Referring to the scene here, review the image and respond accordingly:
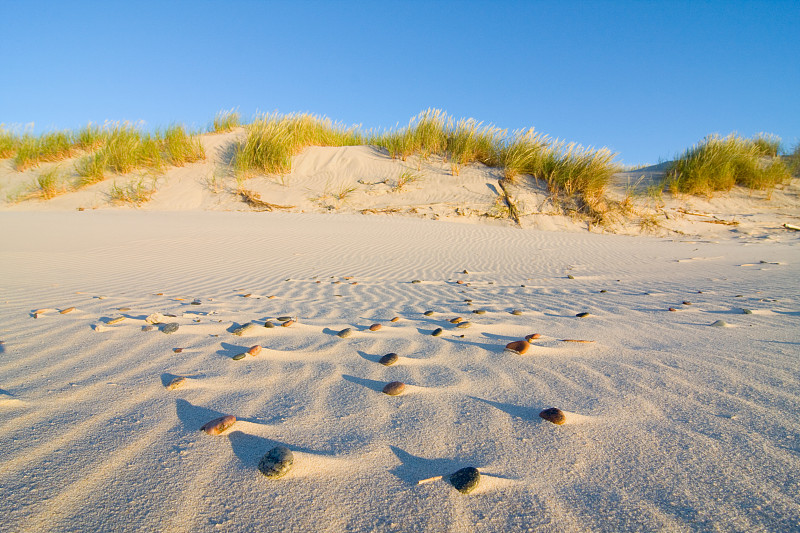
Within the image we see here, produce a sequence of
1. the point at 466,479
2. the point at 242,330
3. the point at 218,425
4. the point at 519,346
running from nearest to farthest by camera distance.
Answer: the point at 466,479 → the point at 218,425 → the point at 519,346 → the point at 242,330

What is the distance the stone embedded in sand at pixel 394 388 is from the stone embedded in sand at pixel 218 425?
1.84ft

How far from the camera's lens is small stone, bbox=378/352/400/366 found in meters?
1.87

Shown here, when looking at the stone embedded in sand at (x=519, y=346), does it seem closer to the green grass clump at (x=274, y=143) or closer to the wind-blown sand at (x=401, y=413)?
the wind-blown sand at (x=401, y=413)

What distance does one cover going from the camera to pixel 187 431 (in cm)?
126

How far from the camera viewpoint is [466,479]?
3.39ft

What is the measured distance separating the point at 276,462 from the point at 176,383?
76 centimetres

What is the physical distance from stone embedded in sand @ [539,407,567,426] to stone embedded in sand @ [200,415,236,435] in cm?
104

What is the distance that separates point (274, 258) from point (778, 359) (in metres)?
5.45

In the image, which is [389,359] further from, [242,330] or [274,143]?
[274,143]

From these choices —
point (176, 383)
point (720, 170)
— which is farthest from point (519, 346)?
point (720, 170)

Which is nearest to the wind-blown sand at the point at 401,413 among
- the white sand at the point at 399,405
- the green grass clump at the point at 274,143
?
the white sand at the point at 399,405

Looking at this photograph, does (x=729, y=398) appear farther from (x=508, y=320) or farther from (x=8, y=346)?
(x=8, y=346)

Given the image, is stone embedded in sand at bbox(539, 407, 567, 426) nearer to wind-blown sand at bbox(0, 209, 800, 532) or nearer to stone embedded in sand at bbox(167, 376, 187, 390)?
wind-blown sand at bbox(0, 209, 800, 532)

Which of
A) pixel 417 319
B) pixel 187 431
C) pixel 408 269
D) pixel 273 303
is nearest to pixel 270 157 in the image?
pixel 408 269
